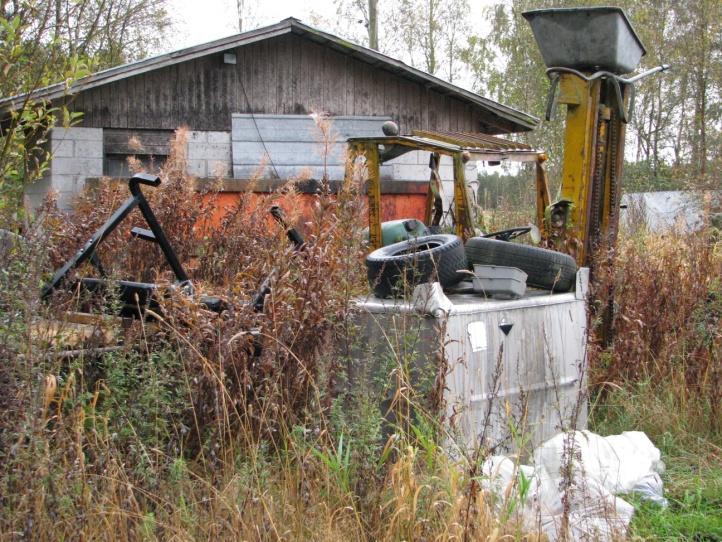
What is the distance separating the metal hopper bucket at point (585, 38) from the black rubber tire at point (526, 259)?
82.7 inches

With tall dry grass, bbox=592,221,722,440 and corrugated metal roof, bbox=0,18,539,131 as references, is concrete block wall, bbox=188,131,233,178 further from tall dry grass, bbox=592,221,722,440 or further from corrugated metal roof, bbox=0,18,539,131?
tall dry grass, bbox=592,221,722,440

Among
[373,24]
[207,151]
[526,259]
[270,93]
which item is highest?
[373,24]

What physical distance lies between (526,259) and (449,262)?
76 centimetres

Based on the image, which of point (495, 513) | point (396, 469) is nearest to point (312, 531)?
point (396, 469)

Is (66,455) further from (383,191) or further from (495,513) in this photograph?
(383,191)

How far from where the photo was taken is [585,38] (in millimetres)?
6957

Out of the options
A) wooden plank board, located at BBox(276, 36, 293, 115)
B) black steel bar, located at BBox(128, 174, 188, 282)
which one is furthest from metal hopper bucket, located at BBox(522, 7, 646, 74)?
wooden plank board, located at BBox(276, 36, 293, 115)

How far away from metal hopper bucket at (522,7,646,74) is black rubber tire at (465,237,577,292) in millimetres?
2100

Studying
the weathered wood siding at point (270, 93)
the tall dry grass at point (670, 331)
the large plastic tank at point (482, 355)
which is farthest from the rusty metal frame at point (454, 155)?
the weathered wood siding at point (270, 93)

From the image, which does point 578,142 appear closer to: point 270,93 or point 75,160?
point 270,93

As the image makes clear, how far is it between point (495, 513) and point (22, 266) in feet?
7.39

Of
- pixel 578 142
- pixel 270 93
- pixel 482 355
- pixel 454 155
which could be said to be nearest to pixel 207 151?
pixel 270 93

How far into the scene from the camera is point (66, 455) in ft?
11.0

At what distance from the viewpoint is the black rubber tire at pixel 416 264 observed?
4898 millimetres
